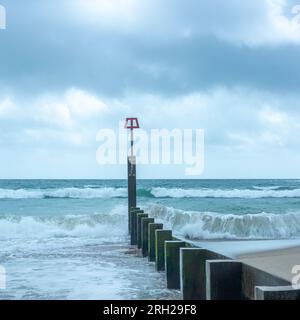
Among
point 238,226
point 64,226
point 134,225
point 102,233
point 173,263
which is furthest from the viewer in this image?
point 64,226

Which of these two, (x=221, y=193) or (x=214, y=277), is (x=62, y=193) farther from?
(x=214, y=277)

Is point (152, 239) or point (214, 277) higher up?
point (214, 277)

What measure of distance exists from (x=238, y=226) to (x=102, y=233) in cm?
417

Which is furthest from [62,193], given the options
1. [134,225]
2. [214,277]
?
[214,277]

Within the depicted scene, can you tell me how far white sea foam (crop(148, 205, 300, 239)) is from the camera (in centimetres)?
1522

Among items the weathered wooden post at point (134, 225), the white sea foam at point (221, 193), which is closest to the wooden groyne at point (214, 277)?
the weathered wooden post at point (134, 225)

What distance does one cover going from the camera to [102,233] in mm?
16141

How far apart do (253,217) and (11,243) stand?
7.29 m

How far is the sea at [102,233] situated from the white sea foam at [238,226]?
0.03 meters

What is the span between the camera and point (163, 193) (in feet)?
113

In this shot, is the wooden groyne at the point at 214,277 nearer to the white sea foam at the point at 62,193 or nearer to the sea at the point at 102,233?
the sea at the point at 102,233

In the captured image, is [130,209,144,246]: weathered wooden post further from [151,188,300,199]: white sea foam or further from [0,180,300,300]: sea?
[151,188,300,199]: white sea foam

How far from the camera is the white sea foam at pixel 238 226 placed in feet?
49.9
